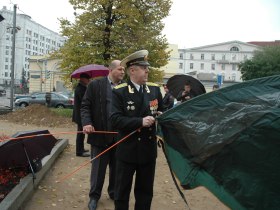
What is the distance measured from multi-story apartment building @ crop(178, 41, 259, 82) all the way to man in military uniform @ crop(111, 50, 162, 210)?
9492cm

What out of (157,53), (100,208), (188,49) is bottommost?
(100,208)

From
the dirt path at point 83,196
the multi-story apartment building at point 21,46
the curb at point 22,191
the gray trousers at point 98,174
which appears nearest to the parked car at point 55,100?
the dirt path at point 83,196

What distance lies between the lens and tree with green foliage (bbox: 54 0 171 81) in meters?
17.3

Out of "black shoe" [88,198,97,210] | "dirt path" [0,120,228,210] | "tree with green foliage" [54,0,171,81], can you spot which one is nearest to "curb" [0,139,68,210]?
"dirt path" [0,120,228,210]

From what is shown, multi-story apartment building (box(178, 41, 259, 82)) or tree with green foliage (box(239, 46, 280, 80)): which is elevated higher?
multi-story apartment building (box(178, 41, 259, 82))

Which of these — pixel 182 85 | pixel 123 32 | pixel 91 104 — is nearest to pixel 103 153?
pixel 91 104

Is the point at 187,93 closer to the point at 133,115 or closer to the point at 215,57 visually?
the point at 133,115

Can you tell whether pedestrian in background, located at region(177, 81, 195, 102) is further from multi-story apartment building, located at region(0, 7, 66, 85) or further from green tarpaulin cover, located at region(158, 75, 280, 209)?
multi-story apartment building, located at region(0, 7, 66, 85)

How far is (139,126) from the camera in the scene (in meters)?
3.72

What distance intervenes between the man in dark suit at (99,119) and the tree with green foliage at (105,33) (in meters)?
12.2

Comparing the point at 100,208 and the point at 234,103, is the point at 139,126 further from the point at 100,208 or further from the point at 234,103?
the point at 100,208

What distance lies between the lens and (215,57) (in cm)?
10056

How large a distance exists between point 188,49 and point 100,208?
3850 inches

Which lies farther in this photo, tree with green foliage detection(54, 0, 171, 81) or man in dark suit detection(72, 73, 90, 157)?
tree with green foliage detection(54, 0, 171, 81)
